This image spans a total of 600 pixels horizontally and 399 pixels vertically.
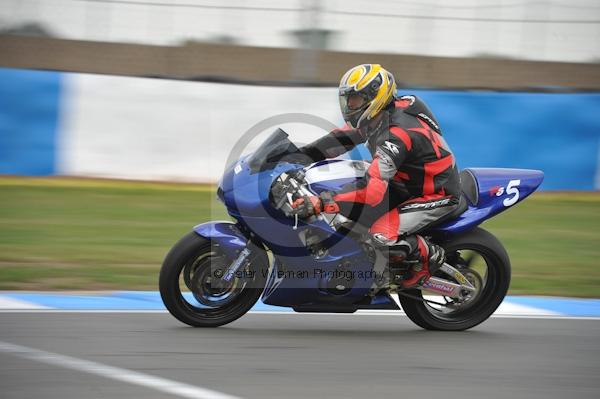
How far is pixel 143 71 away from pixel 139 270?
608 cm

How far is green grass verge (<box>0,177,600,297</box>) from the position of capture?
7.34m

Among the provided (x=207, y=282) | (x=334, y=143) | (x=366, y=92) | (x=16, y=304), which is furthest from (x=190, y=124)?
(x=366, y=92)

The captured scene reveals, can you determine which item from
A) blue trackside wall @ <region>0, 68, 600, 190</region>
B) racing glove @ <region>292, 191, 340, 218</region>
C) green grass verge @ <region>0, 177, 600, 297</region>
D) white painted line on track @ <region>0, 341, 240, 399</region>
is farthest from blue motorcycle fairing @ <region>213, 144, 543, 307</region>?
blue trackside wall @ <region>0, 68, 600, 190</region>

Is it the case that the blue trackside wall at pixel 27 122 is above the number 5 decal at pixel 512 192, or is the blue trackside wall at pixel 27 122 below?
below

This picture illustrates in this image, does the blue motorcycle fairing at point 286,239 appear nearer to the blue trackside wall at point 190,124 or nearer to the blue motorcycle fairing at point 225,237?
the blue motorcycle fairing at point 225,237

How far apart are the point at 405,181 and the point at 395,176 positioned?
0.25 feet

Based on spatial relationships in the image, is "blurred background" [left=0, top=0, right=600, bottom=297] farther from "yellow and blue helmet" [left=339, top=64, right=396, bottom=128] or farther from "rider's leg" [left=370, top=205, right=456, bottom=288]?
"yellow and blue helmet" [left=339, top=64, right=396, bottom=128]

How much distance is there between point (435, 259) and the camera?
5.68 metres

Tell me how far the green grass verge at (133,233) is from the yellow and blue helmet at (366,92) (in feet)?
8.25

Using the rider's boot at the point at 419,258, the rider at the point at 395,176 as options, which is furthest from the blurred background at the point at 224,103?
the rider at the point at 395,176

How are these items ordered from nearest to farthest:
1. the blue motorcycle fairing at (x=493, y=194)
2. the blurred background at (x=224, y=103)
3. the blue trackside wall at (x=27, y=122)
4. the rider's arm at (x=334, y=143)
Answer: the blue motorcycle fairing at (x=493, y=194) < the rider's arm at (x=334, y=143) < the blurred background at (x=224, y=103) < the blue trackside wall at (x=27, y=122)

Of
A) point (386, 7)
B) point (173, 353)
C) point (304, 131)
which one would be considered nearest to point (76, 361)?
point (173, 353)

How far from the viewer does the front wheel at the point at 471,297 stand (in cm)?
581

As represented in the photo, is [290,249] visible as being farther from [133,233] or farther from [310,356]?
[133,233]
